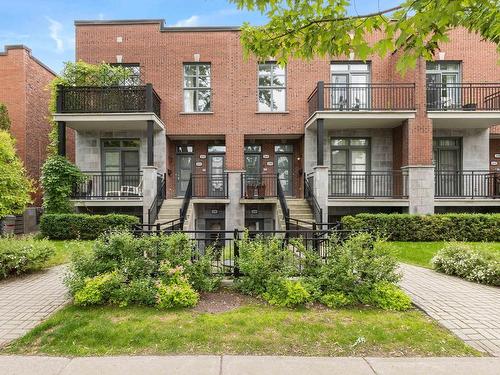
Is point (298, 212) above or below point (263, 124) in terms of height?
below

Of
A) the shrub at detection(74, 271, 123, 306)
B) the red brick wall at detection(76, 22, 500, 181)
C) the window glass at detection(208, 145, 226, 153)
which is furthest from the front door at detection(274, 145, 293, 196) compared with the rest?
the shrub at detection(74, 271, 123, 306)

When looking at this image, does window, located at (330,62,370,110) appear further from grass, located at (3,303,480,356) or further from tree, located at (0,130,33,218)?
tree, located at (0,130,33,218)

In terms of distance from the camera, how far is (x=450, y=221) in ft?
38.7

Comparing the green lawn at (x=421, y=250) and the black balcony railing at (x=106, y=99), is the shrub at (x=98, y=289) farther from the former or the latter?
the black balcony railing at (x=106, y=99)

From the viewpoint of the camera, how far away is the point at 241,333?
169 inches

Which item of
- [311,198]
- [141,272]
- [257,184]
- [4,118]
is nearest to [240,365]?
[141,272]

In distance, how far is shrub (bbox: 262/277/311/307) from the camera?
16.9 ft

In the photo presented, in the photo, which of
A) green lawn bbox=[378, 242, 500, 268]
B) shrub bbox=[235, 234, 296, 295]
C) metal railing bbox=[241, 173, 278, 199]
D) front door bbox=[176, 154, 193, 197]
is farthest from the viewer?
front door bbox=[176, 154, 193, 197]

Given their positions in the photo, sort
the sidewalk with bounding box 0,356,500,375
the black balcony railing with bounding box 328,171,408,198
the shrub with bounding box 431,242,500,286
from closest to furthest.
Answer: the sidewalk with bounding box 0,356,500,375 → the shrub with bounding box 431,242,500,286 → the black balcony railing with bounding box 328,171,408,198

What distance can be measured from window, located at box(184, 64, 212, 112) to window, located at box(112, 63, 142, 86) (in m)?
2.08

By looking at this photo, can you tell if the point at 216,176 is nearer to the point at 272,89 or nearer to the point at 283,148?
the point at 283,148

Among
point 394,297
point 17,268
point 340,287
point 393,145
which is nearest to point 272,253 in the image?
point 340,287

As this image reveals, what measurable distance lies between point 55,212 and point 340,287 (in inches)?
451

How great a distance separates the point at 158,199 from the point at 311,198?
623 centimetres
